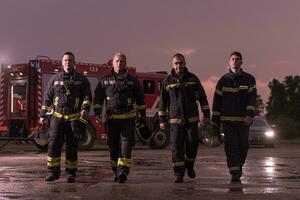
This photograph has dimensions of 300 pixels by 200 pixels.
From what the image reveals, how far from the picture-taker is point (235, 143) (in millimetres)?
8453

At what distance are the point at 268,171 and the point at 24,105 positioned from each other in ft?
38.2

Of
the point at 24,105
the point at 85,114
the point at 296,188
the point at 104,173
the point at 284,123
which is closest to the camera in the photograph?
the point at 296,188

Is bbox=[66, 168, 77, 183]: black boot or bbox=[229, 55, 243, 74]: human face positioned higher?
bbox=[229, 55, 243, 74]: human face

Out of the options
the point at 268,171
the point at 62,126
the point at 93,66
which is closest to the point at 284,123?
the point at 93,66

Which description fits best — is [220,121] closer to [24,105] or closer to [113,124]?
[113,124]

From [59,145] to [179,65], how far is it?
6.67 feet

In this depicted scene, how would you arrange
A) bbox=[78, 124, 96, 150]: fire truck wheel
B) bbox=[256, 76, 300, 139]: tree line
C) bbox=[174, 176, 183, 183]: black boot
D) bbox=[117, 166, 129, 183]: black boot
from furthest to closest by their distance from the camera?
1. bbox=[256, 76, 300, 139]: tree line
2. bbox=[78, 124, 96, 150]: fire truck wheel
3. bbox=[174, 176, 183, 183]: black boot
4. bbox=[117, 166, 129, 183]: black boot

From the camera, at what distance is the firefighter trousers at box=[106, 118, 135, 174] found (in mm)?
8203

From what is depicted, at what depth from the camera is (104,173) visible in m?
9.68

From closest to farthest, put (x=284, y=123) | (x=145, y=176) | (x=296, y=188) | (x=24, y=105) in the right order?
(x=296, y=188) → (x=145, y=176) → (x=24, y=105) → (x=284, y=123)

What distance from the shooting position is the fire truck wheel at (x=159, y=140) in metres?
20.3

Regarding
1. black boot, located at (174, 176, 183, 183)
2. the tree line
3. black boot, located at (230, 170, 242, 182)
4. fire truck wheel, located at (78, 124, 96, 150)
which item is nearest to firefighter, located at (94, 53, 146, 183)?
black boot, located at (174, 176, 183, 183)

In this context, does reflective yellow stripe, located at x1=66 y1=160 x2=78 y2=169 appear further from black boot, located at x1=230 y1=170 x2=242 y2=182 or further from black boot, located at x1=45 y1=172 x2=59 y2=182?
black boot, located at x1=230 y1=170 x2=242 y2=182

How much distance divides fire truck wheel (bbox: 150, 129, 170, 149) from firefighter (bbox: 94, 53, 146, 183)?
11.8 metres
